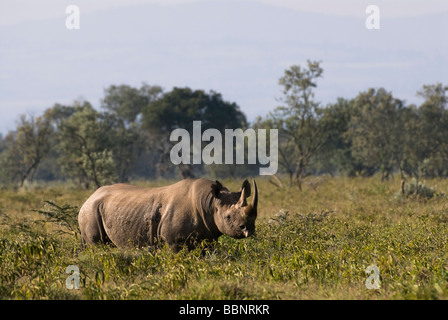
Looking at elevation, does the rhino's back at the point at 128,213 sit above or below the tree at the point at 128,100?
below

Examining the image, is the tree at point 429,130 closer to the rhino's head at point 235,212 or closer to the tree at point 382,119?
the tree at point 382,119

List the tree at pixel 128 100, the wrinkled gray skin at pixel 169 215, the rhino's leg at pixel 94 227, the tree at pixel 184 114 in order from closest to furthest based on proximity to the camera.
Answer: the wrinkled gray skin at pixel 169 215, the rhino's leg at pixel 94 227, the tree at pixel 184 114, the tree at pixel 128 100

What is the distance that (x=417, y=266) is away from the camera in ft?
29.7

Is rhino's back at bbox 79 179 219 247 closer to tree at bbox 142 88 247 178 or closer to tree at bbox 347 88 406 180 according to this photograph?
tree at bbox 347 88 406 180

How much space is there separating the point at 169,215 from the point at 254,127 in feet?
96.5

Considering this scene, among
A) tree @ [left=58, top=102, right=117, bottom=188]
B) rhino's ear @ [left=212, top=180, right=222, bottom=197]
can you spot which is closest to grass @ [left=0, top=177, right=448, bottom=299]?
rhino's ear @ [left=212, top=180, right=222, bottom=197]

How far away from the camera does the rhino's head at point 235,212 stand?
380 inches

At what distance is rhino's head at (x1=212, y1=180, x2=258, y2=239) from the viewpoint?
31.6 ft

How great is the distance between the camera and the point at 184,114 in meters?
61.0

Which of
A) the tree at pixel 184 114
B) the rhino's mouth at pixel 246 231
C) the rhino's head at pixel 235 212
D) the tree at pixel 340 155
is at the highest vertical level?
the tree at pixel 184 114

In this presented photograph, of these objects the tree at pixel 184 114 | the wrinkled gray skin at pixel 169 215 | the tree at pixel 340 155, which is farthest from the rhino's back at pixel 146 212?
the tree at pixel 184 114

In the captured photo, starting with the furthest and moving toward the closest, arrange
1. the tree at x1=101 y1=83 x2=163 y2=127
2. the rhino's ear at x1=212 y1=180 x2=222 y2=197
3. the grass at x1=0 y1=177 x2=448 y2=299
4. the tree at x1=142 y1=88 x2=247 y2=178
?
the tree at x1=101 y1=83 x2=163 y2=127
the tree at x1=142 y1=88 x2=247 y2=178
the rhino's ear at x1=212 y1=180 x2=222 y2=197
the grass at x1=0 y1=177 x2=448 y2=299

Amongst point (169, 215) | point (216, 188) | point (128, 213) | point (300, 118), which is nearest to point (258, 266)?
point (216, 188)
